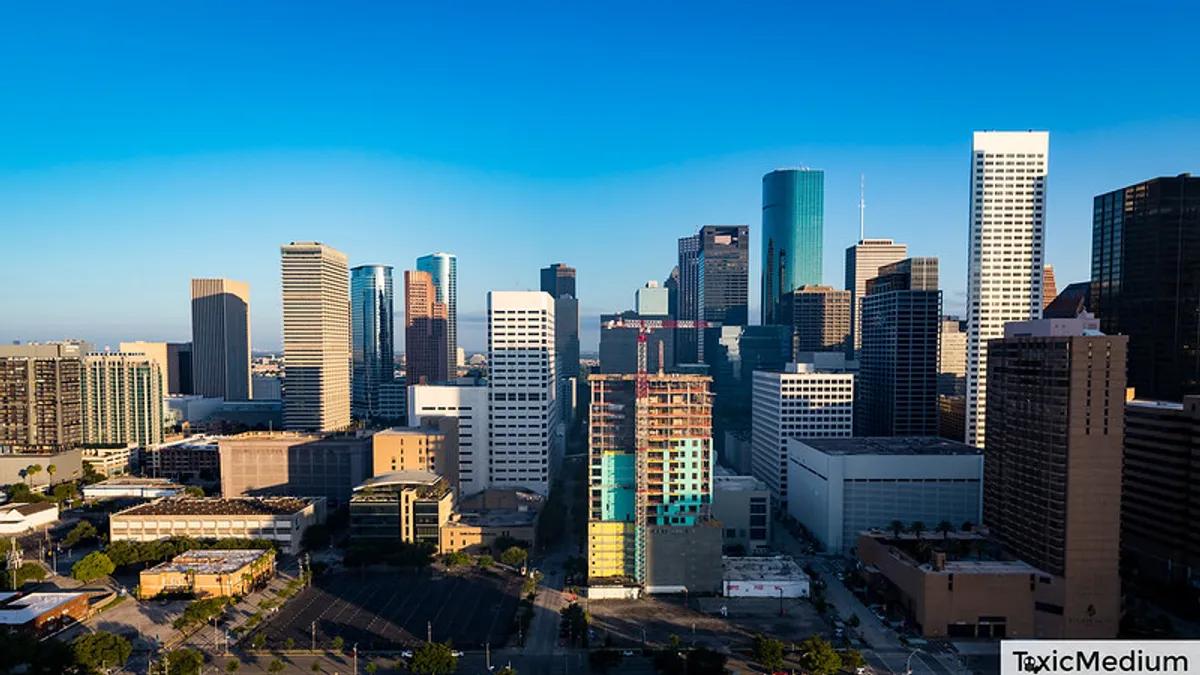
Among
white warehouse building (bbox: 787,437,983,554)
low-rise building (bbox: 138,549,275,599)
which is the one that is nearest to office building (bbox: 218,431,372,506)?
low-rise building (bbox: 138,549,275,599)

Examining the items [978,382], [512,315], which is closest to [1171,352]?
[978,382]

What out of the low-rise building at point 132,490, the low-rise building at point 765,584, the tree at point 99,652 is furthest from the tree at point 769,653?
the low-rise building at point 132,490

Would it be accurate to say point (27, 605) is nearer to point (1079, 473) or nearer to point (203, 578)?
point (203, 578)

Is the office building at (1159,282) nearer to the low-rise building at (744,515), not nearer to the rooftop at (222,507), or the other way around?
the low-rise building at (744,515)

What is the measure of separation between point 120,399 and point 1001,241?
207 m

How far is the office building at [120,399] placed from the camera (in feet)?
578

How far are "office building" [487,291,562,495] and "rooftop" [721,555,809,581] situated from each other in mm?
51924

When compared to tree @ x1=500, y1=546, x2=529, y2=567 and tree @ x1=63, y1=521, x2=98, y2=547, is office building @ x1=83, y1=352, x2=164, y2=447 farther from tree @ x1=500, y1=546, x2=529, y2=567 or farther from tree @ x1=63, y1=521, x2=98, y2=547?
tree @ x1=500, y1=546, x2=529, y2=567

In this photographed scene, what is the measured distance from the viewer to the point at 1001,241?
13525cm

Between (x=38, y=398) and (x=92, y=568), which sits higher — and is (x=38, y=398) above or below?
above

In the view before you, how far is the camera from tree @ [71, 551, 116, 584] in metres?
89.9

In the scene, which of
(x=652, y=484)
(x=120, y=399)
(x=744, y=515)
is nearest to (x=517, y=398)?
(x=744, y=515)

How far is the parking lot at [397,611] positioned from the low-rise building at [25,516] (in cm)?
6492

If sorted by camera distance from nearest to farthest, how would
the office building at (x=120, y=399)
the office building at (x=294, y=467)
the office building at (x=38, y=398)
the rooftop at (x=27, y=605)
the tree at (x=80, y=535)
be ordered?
the rooftop at (x=27, y=605), the tree at (x=80, y=535), the office building at (x=294, y=467), the office building at (x=38, y=398), the office building at (x=120, y=399)
